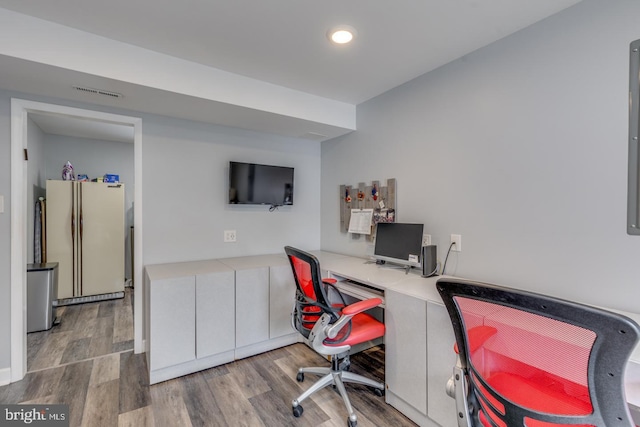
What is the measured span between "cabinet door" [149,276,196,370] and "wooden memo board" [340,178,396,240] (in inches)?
64.1

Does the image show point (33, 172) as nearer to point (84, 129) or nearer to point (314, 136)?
point (84, 129)

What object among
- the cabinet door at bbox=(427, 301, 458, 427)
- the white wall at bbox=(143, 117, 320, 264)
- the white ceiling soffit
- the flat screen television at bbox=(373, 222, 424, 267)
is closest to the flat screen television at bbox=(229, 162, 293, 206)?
the white wall at bbox=(143, 117, 320, 264)

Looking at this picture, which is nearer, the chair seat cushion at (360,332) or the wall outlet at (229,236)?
the chair seat cushion at (360,332)

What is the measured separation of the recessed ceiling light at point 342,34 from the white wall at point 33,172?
3404 mm

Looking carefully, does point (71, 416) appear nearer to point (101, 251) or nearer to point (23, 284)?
point (23, 284)

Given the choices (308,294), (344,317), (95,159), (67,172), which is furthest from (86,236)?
(344,317)

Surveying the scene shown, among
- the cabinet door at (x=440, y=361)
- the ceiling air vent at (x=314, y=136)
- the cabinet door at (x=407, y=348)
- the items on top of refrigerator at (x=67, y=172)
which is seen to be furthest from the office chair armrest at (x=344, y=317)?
the items on top of refrigerator at (x=67, y=172)

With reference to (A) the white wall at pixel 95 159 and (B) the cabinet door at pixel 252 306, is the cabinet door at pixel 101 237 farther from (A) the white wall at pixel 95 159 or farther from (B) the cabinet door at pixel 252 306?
(B) the cabinet door at pixel 252 306

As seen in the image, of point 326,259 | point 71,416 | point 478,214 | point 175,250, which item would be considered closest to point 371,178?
point 326,259

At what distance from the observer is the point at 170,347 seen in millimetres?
2219

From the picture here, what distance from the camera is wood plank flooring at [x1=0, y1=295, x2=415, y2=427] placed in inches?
72.0

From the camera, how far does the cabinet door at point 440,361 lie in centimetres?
159

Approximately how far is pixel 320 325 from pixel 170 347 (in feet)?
3.99

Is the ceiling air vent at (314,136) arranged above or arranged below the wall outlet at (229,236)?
above
